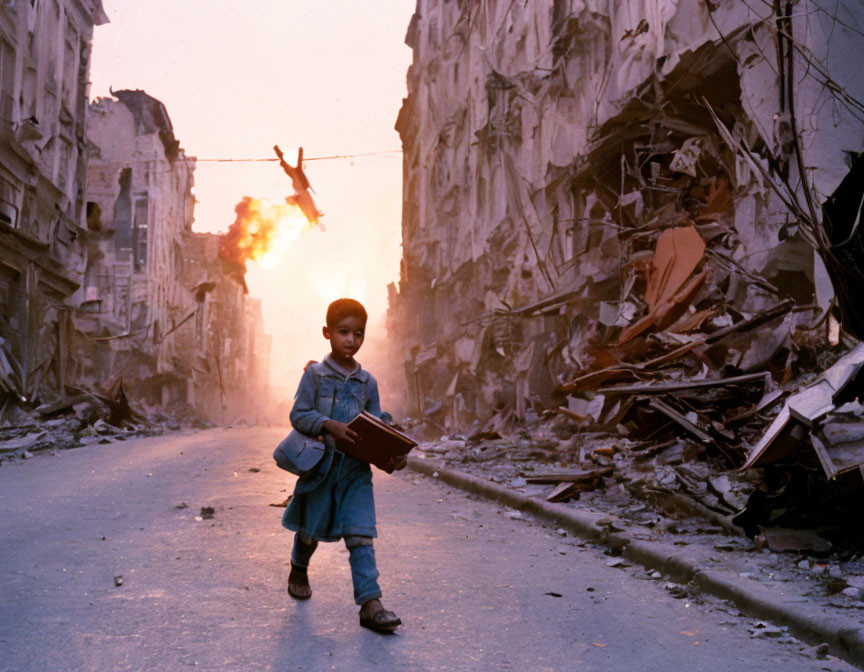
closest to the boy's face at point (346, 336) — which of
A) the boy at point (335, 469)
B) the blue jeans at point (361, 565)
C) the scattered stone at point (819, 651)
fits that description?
the boy at point (335, 469)

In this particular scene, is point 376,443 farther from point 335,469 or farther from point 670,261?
point 670,261

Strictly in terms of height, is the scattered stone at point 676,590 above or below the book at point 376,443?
below

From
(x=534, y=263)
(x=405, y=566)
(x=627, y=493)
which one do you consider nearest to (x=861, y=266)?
(x=627, y=493)

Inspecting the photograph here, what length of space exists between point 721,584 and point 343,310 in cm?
253

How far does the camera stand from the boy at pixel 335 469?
11.7ft

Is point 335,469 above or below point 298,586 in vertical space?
above

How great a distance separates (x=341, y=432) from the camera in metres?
3.50

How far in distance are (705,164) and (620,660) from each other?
38.3 ft

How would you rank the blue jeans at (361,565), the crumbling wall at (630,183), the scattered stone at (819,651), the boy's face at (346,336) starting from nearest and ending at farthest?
the scattered stone at (819,651) < the blue jeans at (361,565) < the boy's face at (346,336) < the crumbling wall at (630,183)

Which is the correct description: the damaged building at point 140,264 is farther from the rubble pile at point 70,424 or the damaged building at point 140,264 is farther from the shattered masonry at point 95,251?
the rubble pile at point 70,424

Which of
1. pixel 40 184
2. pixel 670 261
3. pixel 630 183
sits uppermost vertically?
pixel 40 184

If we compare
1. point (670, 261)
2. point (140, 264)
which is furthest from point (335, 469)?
point (140, 264)

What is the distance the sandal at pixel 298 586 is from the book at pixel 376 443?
2.51 feet

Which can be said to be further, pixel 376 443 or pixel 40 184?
pixel 40 184
